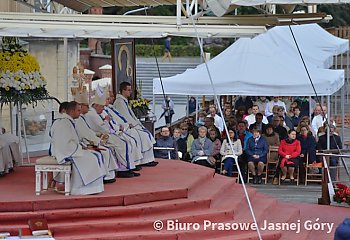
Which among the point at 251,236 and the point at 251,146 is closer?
the point at 251,236

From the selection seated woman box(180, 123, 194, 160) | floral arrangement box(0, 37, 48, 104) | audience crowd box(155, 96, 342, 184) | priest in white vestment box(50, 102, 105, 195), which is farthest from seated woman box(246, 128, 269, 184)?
priest in white vestment box(50, 102, 105, 195)

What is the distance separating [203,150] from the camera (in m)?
19.4

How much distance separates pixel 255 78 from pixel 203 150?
7.83 feet

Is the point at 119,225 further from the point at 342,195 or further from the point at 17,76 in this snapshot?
the point at 342,195

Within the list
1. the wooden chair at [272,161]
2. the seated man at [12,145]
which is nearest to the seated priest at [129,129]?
the seated man at [12,145]

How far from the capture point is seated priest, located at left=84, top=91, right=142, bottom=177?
14648mm

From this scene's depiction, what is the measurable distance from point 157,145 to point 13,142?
14.1 feet

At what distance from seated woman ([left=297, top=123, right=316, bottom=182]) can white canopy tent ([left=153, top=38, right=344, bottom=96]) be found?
3.54ft

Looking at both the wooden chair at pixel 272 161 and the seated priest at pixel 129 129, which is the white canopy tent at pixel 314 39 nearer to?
the wooden chair at pixel 272 161

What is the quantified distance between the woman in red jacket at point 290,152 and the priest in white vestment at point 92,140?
19.0 feet

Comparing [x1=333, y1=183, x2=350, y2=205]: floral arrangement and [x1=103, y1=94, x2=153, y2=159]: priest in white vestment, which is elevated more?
[x1=103, y1=94, x2=153, y2=159]: priest in white vestment

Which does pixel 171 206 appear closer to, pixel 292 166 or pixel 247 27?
pixel 247 27

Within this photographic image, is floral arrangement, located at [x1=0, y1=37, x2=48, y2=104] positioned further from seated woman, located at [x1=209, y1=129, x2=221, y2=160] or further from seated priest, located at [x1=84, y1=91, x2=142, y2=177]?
seated woman, located at [x1=209, y1=129, x2=221, y2=160]

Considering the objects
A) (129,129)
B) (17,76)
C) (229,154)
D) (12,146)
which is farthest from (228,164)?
(17,76)
